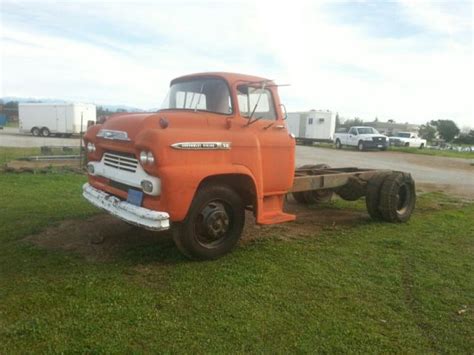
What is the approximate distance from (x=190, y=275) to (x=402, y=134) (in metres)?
40.9

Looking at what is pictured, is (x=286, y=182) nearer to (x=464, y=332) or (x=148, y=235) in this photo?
(x=148, y=235)

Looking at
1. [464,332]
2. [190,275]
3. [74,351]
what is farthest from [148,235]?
[464,332]

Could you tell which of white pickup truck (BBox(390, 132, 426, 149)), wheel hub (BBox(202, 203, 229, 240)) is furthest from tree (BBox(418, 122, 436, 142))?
wheel hub (BBox(202, 203, 229, 240))

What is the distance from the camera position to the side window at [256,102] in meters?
5.38

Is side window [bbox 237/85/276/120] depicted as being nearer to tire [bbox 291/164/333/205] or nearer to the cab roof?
the cab roof

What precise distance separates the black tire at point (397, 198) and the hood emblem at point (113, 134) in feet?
15.5

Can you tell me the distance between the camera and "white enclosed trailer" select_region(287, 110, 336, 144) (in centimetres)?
3669

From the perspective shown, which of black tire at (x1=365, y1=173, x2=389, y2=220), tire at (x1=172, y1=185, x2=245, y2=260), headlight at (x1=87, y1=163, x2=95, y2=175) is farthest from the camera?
black tire at (x1=365, y1=173, x2=389, y2=220)

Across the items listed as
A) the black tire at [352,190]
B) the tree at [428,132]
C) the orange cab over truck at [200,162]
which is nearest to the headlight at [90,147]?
the orange cab over truck at [200,162]

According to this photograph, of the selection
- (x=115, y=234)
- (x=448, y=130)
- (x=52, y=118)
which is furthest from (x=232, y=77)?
(x=448, y=130)

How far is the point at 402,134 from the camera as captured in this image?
41.4 metres

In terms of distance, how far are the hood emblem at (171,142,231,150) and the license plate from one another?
699mm

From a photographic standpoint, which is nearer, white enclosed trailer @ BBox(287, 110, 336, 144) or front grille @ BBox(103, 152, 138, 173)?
front grille @ BBox(103, 152, 138, 173)

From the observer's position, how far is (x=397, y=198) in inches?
292
